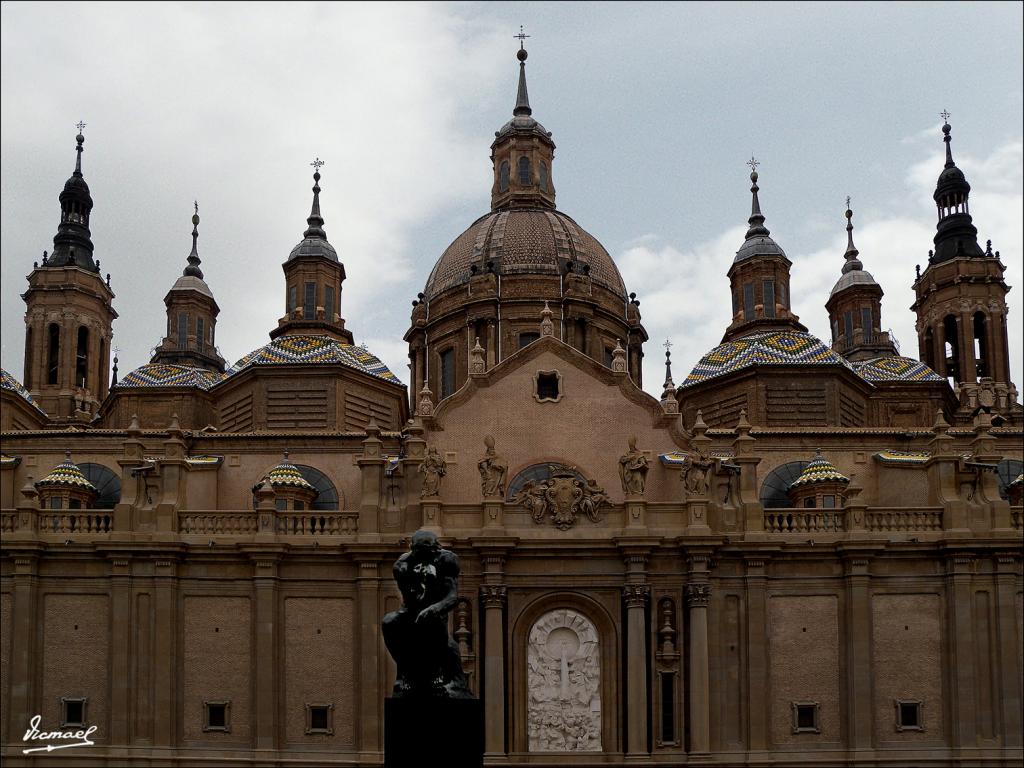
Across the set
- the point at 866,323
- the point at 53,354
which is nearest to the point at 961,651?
the point at 866,323

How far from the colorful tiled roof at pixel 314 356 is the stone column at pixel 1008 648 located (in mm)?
25886

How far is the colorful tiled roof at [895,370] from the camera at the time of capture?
6266cm

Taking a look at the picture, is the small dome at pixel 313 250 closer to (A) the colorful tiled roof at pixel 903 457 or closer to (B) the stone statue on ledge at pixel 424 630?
(A) the colorful tiled roof at pixel 903 457

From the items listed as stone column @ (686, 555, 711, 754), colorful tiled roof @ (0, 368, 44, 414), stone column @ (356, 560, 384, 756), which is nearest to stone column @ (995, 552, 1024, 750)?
stone column @ (686, 555, 711, 754)

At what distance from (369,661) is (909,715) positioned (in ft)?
59.2

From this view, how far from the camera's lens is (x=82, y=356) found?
69250 mm

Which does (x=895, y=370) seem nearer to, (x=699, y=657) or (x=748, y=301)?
(x=748, y=301)

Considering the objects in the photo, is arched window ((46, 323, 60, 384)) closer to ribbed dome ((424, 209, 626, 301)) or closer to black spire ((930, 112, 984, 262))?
ribbed dome ((424, 209, 626, 301))

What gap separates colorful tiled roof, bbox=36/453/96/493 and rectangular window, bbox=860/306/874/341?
38.8 metres

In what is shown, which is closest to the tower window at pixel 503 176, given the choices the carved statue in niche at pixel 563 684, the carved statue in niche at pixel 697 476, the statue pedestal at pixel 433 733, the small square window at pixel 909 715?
the carved statue in niche at pixel 697 476

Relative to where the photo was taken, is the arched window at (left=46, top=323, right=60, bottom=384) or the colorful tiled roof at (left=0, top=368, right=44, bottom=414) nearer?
the colorful tiled roof at (left=0, top=368, right=44, bottom=414)

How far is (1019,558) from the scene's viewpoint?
153 feet

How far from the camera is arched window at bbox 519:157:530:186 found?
221 feet

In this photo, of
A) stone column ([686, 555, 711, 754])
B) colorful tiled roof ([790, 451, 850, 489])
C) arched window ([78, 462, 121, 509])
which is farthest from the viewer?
arched window ([78, 462, 121, 509])
